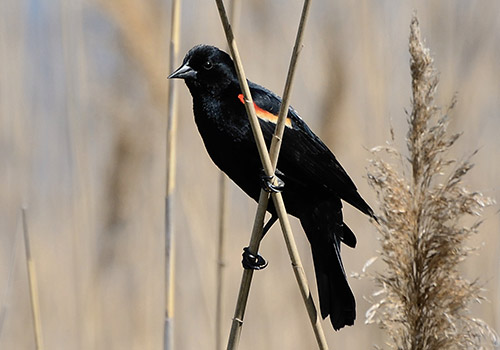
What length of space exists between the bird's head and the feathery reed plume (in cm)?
49

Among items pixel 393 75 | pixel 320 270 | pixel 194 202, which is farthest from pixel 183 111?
pixel 320 270

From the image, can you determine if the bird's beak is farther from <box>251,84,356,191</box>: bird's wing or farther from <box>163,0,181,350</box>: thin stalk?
<box>251,84,356,191</box>: bird's wing

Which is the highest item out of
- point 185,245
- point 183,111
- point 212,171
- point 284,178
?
point 183,111

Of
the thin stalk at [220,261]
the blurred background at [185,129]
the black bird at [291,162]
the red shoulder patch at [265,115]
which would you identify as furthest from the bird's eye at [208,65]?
the blurred background at [185,129]

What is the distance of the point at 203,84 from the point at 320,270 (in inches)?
17.7

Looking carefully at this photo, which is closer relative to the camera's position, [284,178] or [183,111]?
[284,178]

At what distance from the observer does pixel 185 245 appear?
245 centimetres

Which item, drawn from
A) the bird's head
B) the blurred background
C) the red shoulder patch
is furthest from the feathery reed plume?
the blurred background

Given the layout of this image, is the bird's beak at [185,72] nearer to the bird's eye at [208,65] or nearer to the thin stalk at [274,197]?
the bird's eye at [208,65]

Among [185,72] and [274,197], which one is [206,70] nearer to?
[185,72]

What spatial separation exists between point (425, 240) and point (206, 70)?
2.05 feet

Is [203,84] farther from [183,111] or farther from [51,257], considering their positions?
[51,257]

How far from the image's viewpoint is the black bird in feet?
4.14

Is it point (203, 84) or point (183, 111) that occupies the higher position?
point (183, 111)
